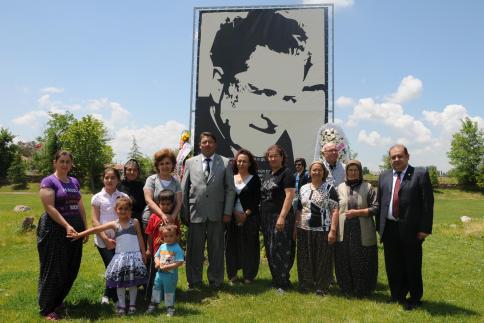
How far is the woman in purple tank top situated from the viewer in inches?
178

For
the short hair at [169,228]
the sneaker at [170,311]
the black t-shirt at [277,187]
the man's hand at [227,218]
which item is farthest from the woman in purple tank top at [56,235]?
the black t-shirt at [277,187]

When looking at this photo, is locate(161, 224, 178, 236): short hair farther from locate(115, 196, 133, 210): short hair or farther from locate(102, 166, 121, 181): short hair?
locate(102, 166, 121, 181): short hair

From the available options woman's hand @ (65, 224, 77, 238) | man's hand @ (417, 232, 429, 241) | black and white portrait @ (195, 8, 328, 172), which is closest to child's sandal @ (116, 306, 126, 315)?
woman's hand @ (65, 224, 77, 238)

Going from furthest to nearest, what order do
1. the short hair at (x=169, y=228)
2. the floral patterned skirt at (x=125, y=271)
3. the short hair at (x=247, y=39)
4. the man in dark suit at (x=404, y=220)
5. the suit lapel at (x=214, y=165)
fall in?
the short hair at (x=247, y=39) → the suit lapel at (x=214, y=165) → the man in dark suit at (x=404, y=220) → the short hair at (x=169, y=228) → the floral patterned skirt at (x=125, y=271)

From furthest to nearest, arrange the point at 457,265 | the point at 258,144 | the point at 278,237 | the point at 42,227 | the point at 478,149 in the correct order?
the point at 478,149
the point at 258,144
the point at 457,265
the point at 278,237
the point at 42,227

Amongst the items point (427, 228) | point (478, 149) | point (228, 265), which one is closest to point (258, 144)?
point (228, 265)

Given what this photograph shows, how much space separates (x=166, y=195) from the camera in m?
5.02

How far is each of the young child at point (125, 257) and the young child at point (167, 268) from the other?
0.57 feet

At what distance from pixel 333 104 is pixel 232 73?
2.35m

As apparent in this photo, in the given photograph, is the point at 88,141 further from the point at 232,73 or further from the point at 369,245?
the point at 369,245

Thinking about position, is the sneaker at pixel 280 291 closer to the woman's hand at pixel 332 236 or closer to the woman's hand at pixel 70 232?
the woman's hand at pixel 332 236

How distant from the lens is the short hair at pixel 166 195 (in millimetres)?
5020

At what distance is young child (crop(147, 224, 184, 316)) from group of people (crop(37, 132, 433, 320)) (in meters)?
0.01

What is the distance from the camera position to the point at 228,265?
249 inches
